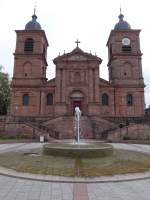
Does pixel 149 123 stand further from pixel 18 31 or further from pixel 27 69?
pixel 18 31

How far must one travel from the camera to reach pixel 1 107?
2080 inches

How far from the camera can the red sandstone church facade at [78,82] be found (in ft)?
135

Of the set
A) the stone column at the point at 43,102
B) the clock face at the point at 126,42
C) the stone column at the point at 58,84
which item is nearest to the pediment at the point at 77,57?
the stone column at the point at 58,84

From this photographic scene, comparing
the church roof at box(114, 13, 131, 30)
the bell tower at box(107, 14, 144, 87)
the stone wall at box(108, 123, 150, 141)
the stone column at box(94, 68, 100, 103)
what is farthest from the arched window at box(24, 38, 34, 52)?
the stone wall at box(108, 123, 150, 141)

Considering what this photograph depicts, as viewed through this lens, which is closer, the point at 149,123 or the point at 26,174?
the point at 26,174

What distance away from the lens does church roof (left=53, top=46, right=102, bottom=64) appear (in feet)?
140

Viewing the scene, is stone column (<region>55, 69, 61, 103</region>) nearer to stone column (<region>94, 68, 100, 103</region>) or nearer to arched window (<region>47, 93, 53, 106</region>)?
arched window (<region>47, 93, 53, 106</region>)

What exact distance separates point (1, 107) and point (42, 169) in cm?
4654

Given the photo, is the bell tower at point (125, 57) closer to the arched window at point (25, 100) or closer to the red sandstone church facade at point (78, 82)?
the red sandstone church facade at point (78, 82)

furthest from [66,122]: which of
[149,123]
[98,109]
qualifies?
[149,123]

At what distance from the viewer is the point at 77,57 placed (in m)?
43.0

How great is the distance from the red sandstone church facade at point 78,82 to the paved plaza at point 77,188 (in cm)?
3149

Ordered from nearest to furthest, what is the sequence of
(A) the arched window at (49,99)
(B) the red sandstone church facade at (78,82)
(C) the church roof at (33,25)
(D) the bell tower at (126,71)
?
(B) the red sandstone church facade at (78,82), (D) the bell tower at (126,71), (A) the arched window at (49,99), (C) the church roof at (33,25)

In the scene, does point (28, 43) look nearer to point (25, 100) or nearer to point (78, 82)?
point (25, 100)
